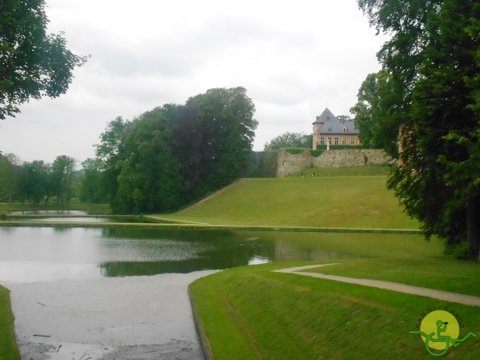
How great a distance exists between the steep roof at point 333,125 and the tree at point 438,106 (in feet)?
208

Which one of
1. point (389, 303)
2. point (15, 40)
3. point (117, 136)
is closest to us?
point (389, 303)

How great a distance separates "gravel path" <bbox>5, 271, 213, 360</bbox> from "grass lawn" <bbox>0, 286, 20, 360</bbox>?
0.33m

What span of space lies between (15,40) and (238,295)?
371 inches

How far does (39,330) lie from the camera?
12836 millimetres

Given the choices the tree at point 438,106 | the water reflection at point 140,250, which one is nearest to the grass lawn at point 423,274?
the tree at point 438,106

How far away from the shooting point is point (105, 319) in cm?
1393

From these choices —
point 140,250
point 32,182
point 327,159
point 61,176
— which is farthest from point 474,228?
point 61,176

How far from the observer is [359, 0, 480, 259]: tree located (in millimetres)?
14570

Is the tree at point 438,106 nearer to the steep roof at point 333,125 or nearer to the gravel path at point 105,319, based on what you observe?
the gravel path at point 105,319

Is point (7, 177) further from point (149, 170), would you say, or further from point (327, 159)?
point (327, 159)

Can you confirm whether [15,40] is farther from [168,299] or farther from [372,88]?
[372,88]

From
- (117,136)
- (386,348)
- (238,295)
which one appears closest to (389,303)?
(386,348)

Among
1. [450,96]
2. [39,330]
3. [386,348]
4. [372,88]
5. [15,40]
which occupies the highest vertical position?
[372,88]

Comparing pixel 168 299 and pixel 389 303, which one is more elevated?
pixel 389 303
